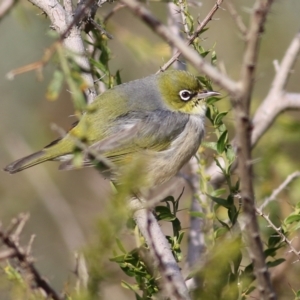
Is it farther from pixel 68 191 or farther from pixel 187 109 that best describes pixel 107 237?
pixel 68 191

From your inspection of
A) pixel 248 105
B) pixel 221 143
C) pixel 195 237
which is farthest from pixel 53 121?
pixel 248 105

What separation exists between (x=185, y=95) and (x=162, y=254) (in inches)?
69.3

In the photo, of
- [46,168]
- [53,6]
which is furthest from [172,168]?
[46,168]

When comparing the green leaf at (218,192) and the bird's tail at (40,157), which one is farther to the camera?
the bird's tail at (40,157)

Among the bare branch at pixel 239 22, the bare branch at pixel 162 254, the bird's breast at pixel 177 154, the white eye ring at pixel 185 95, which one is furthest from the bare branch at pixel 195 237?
the bare branch at pixel 239 22

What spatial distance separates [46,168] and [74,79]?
4.14 m

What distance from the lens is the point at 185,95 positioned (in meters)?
4.19

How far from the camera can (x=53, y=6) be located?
3.48m

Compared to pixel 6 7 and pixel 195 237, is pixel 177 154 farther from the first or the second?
pixel 6 7

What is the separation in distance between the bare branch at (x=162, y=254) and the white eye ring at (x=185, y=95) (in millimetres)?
1186

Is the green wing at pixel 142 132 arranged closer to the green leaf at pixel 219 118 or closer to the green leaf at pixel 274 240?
the green leaf at pixel 219 118

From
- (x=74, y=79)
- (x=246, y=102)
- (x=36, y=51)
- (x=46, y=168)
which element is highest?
(x=74, y=79)

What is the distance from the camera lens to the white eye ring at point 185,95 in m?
4.15

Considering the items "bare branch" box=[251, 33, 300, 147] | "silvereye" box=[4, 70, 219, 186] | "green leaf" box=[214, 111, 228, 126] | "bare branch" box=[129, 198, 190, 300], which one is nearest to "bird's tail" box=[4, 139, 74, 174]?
"silvereye" box=[4, 70, 219, 186]
